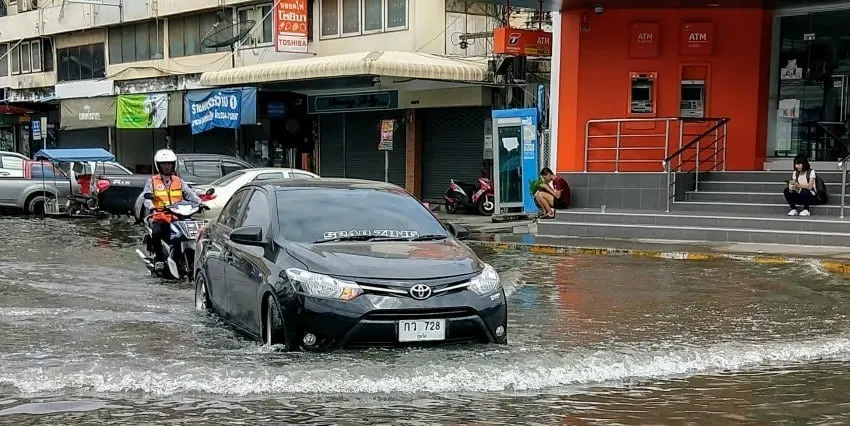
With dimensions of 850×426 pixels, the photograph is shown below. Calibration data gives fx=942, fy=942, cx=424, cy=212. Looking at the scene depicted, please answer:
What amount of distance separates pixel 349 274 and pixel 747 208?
39.4 ft

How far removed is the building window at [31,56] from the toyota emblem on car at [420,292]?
3785cm

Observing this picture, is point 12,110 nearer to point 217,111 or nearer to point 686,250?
point 217,111

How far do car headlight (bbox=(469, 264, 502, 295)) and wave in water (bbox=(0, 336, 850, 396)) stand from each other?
0.49 meters

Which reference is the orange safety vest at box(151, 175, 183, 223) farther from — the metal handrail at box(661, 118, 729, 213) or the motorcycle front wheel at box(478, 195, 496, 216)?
the motorcycle front wheel at box(478, 195, 496, 216)

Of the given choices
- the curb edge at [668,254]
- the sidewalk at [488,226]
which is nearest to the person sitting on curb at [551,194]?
the sidewalk at [488,226]

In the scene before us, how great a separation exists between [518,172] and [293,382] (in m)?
15.1

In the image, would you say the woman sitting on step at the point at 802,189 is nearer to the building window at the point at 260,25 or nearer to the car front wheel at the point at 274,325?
the car front wheel at the point at 274,325

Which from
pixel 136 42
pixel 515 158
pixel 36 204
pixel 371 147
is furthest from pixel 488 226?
pixel 136 42

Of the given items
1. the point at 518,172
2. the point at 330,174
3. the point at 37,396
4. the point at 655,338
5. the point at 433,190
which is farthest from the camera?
the point at 330,174

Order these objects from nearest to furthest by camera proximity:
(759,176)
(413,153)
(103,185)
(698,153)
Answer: (759,176), (698,153), (103,185), (413,153)

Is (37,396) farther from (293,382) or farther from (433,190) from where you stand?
(433,190)

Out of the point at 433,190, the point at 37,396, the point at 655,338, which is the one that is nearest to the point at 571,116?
the point at 433,190

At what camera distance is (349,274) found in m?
6.68

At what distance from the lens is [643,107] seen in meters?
19.2
